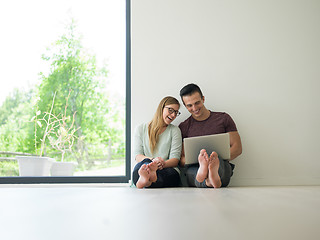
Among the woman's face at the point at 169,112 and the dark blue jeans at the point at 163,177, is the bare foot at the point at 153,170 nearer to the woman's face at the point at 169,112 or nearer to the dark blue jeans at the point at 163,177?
the dark blue jeans at the point at 163,177

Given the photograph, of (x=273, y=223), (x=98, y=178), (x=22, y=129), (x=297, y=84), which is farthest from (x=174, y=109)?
(x=22, y=129)

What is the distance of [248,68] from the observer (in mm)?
3488

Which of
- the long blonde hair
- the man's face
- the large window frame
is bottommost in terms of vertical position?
the large window frame

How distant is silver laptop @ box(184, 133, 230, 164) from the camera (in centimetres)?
260

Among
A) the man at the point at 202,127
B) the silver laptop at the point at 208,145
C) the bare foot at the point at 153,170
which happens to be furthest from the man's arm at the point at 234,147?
the bare foot at the point at 153,170

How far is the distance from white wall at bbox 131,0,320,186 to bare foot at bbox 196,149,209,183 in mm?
1003

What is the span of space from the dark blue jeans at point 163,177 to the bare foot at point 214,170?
1.38 ft

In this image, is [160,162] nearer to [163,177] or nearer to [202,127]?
[163,177]

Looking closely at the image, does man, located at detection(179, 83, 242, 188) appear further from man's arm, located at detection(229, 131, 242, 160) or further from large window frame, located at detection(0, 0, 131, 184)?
large window frame, located at detection(0, 0, 131, 184)

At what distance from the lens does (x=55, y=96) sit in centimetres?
460

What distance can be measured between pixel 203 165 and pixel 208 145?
0.80 feet

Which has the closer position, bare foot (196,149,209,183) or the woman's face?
bare foot (196,149,209,183)

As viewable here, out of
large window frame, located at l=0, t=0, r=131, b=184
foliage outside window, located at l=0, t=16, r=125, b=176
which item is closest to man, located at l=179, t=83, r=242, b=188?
large window frame, located at l=0, t=0, r=131, b=184

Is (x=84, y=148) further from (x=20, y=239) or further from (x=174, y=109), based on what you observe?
(x=20, y=239)
